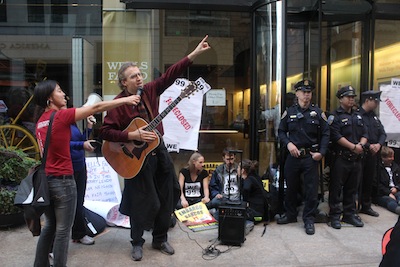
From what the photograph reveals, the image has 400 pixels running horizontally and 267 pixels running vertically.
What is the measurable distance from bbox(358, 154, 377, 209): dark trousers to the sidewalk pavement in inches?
26.8

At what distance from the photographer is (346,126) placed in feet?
17.1

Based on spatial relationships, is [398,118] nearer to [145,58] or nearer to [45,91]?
[145,58]

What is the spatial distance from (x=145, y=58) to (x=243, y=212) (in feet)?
11.1

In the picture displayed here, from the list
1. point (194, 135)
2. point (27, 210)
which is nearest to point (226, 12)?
point (194, 135)

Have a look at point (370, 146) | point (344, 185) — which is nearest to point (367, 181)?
point (370, 146)

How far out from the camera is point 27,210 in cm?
320

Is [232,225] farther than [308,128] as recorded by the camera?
No

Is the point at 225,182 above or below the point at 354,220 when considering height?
above

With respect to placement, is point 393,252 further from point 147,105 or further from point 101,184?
point 101,184

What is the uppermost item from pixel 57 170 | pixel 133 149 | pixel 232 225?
pixel 133 149

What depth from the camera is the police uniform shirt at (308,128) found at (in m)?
5.02

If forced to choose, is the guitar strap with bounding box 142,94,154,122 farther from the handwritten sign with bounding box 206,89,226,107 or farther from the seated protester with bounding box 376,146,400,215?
the seated protester with bounding box 376,146,400,215

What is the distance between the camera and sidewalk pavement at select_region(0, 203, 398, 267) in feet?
13.2

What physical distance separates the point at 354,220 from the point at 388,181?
4.96 feet
